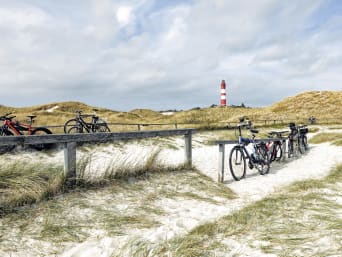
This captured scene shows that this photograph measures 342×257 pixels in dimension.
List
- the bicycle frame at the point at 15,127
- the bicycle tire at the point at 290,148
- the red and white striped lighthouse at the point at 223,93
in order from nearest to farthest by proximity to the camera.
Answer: the bicycle frame at the point at 15,127 < the bicycle tire at the point at 290,148 < the red and white striped lighthouse at the point at 223,93

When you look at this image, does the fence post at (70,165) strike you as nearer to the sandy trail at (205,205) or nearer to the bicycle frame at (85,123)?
the sandy trail at (205,205)

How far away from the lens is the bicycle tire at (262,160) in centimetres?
824

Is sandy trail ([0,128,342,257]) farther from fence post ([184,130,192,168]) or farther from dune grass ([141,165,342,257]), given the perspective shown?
fence post ([184,130,192,168])

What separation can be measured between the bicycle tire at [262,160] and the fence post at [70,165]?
4913mm

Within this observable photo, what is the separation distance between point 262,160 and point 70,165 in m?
5.22

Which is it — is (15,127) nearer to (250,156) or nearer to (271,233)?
(250,156)

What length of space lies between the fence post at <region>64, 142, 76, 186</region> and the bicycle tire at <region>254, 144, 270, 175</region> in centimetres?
491

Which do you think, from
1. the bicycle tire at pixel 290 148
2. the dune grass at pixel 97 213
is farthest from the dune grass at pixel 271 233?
the bicycle tire at pixel 290 148

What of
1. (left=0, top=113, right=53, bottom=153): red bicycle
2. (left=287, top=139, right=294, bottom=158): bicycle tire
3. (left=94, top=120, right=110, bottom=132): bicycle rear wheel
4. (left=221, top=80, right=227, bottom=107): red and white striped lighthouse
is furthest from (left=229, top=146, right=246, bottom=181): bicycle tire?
(left=221, top=80, right=227, bottom=107): red and white striped lighthouse

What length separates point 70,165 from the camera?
520cm

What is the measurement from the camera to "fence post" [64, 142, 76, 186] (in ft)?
16.8

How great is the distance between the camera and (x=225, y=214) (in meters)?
4.67

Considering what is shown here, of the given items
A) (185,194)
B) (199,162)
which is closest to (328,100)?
(199,162)

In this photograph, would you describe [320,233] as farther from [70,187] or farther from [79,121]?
[79,121]
